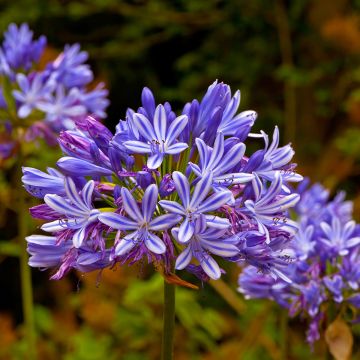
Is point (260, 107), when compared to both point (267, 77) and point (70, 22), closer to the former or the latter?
point (267, 77)

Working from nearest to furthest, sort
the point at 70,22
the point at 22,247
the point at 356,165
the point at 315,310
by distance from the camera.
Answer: the point at 315,310 → the point at 22,247 → the point at 356,165 → the point at 70,22

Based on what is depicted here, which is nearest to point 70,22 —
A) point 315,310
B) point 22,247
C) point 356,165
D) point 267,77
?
point 267,77

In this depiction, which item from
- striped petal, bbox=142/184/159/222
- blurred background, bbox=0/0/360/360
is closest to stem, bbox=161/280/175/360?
striped petal, bbox=142/184/159/222

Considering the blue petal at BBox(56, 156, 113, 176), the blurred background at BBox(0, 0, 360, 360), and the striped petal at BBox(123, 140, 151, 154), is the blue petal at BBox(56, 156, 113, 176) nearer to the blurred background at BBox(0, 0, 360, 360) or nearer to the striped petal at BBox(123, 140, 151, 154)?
the striped petal at BBox(123, 140, 151, 154)

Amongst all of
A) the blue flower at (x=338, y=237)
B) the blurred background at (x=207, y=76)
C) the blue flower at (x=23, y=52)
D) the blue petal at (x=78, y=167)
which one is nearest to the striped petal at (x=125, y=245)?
the blue petal at (x=78, y=167)

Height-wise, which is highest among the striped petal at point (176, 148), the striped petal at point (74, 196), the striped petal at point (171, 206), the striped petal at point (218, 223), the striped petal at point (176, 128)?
the striped petal at point (176, 128)

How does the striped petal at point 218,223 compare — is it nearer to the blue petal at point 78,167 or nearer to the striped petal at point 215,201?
the striped petal at point 215,201

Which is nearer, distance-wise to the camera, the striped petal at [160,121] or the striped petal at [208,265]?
the striped petal at [208,265]
